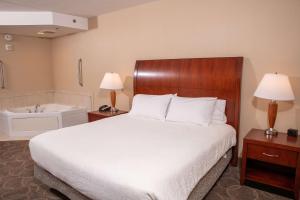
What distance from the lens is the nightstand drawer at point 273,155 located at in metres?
2.12

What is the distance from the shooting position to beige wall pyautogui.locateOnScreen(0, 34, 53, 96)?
4.93 metres

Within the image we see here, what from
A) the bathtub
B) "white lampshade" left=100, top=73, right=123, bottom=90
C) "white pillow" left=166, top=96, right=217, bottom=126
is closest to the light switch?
the bathtub

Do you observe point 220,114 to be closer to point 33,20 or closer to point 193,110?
point 193,110

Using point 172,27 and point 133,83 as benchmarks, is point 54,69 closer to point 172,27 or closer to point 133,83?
point 133,83

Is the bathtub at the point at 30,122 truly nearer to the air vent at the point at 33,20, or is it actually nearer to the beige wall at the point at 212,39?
the beige wall at the point at 212,39

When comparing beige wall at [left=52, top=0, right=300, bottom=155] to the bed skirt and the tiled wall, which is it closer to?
the tiled wall

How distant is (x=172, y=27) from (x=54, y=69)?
143 inches

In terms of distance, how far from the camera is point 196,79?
3.05 metres

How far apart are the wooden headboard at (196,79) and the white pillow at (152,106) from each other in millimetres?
276

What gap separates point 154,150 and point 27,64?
15.3 ft

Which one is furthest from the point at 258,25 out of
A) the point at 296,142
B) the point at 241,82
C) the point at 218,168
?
the point at 218,168

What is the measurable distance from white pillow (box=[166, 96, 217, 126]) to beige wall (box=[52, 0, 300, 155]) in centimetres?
51

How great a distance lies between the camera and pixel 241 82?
2.77m

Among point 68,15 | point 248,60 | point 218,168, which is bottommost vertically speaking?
point 218,168
